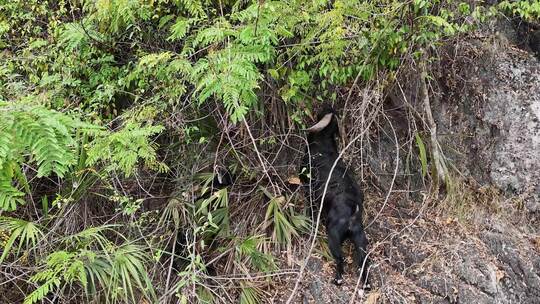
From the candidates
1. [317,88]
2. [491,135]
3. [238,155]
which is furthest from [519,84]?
[238,155]

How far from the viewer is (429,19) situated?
3.81 metres

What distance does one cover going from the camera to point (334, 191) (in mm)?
4109

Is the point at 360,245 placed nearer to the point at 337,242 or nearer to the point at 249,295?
the point at 337,242

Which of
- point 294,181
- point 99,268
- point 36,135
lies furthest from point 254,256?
point 36,135

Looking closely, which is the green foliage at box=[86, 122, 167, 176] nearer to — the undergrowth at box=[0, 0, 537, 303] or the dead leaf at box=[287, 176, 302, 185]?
the undergrowth at box=[0, 0, 537, 303]

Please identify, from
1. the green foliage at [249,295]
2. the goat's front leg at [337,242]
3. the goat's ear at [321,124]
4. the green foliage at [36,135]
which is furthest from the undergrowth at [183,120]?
the green foliage at [36,135]

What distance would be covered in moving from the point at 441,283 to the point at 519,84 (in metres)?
2.39

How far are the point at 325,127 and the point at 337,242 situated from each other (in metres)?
1.08

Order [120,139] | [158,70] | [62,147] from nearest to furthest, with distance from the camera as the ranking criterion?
[62,147], [120,139], [158,70]

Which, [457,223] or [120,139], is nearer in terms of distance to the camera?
[120,139]

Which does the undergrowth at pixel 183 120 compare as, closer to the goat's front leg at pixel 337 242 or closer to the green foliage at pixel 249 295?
the green foliage at pixel 249 295

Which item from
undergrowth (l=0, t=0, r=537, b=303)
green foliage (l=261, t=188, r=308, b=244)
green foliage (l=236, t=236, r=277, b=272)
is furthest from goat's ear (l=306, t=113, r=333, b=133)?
green foliage (l=236, t=236, r=277, b=272)

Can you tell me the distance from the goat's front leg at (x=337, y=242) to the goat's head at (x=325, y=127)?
0.88 metres

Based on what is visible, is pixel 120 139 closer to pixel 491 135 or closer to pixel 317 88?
pixel 317 88
